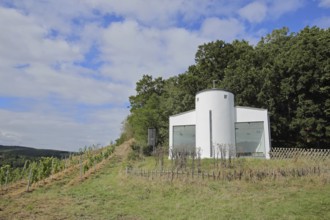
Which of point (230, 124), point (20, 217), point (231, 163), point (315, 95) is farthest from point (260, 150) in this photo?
point (20, 217)

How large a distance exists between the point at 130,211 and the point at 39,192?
6.26 metres

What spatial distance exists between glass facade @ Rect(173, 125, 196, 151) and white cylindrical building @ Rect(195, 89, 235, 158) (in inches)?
32.4

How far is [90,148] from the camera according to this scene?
2562 cm

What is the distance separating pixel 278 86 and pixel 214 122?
353 inches

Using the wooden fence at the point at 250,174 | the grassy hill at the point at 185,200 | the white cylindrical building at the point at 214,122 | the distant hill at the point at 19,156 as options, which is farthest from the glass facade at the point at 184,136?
the distant hill at the point at 19,156

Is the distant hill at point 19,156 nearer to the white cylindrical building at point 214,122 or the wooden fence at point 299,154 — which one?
the white cylindrical building at point 214,122

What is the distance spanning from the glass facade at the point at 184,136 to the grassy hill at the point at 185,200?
5.49 meters

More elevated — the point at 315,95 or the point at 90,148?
the point at 315,95

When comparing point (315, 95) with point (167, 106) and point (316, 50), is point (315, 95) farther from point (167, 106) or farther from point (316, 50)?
point (167, 106)

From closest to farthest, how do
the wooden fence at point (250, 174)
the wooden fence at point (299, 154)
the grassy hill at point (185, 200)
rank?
1. the grassy hill at point (185, 200)
2. the wooden fence at point (250, 174)
3. the wooden fence at point (299, 154)

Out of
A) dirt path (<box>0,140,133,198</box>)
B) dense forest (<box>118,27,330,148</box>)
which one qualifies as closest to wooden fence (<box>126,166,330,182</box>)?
dirt path (<box>0,140,133,198</box>)

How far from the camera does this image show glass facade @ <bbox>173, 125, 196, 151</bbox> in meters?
17.2

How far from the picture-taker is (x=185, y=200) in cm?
901

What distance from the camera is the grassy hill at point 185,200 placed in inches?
298
